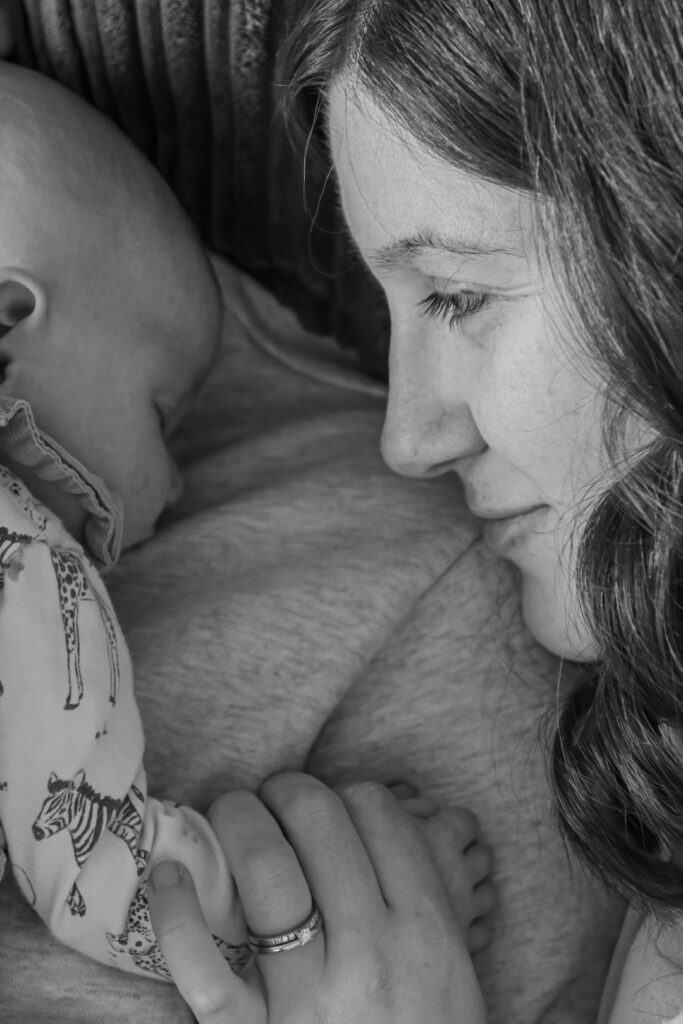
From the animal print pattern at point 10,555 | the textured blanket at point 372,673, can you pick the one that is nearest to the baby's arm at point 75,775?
the animal print pattern at point 10,555

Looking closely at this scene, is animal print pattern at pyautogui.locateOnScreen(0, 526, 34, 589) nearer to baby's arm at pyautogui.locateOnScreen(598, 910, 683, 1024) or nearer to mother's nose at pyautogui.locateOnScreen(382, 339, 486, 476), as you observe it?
mother's nose at pyautogui.locateOnScreen(382, 339, 486, 476)

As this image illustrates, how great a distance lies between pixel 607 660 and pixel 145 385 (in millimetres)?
568

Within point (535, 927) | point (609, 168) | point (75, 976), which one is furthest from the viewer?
point (535, 927)

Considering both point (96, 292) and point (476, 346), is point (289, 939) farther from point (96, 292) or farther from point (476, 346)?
point (96, 292)

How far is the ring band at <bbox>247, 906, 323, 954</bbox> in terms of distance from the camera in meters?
1.09

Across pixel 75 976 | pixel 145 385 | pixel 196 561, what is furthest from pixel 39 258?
pixel 75 976

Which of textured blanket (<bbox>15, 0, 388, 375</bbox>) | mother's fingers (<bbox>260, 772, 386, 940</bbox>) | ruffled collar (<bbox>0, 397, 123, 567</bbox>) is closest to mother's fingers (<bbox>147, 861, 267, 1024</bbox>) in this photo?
mother's fingers (<bbox>260, 772, 386, 940</bbox>)

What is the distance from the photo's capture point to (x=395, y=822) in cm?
120

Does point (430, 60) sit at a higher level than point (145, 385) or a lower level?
higher

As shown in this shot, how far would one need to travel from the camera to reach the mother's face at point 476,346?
913mm

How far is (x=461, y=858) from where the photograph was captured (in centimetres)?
124

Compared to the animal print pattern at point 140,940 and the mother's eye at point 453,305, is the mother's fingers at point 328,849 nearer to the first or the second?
the animal print pattern at point 140,940

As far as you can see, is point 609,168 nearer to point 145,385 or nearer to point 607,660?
point 607,660

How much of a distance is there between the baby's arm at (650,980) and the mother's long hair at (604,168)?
5.1 inches
